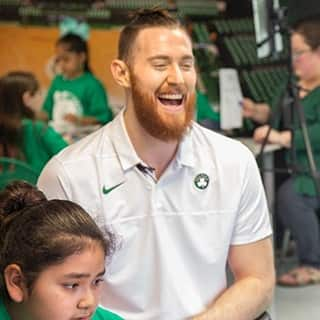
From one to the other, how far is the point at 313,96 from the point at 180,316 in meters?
1.30

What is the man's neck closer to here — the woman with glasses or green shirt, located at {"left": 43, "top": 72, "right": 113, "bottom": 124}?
the woman with glasses

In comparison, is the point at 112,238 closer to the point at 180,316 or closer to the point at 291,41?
the point at 180,316

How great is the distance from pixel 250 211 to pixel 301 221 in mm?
1285

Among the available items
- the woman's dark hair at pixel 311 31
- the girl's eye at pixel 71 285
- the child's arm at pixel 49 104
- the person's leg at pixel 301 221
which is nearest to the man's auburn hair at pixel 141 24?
the girl's eye at pixel 71 285

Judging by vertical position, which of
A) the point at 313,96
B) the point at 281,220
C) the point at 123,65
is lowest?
the point at 281,220

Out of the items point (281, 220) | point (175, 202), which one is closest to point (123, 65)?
point (175, 202)

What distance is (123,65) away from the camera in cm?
174

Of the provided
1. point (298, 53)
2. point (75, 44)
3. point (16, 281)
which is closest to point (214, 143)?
point (16, 281)

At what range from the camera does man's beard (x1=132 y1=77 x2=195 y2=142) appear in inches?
64.9

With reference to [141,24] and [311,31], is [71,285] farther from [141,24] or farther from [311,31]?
[311,31]

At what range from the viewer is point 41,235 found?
1.30 m

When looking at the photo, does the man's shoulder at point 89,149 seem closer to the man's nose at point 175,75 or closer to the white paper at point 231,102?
the man's nose at point 175,75

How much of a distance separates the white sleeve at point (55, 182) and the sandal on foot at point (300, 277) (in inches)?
63.8

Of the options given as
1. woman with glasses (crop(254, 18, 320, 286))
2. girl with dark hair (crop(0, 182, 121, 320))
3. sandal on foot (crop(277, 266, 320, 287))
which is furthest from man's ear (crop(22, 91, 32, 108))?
girl with dark hair (crop(0, 182, 121, 320))
